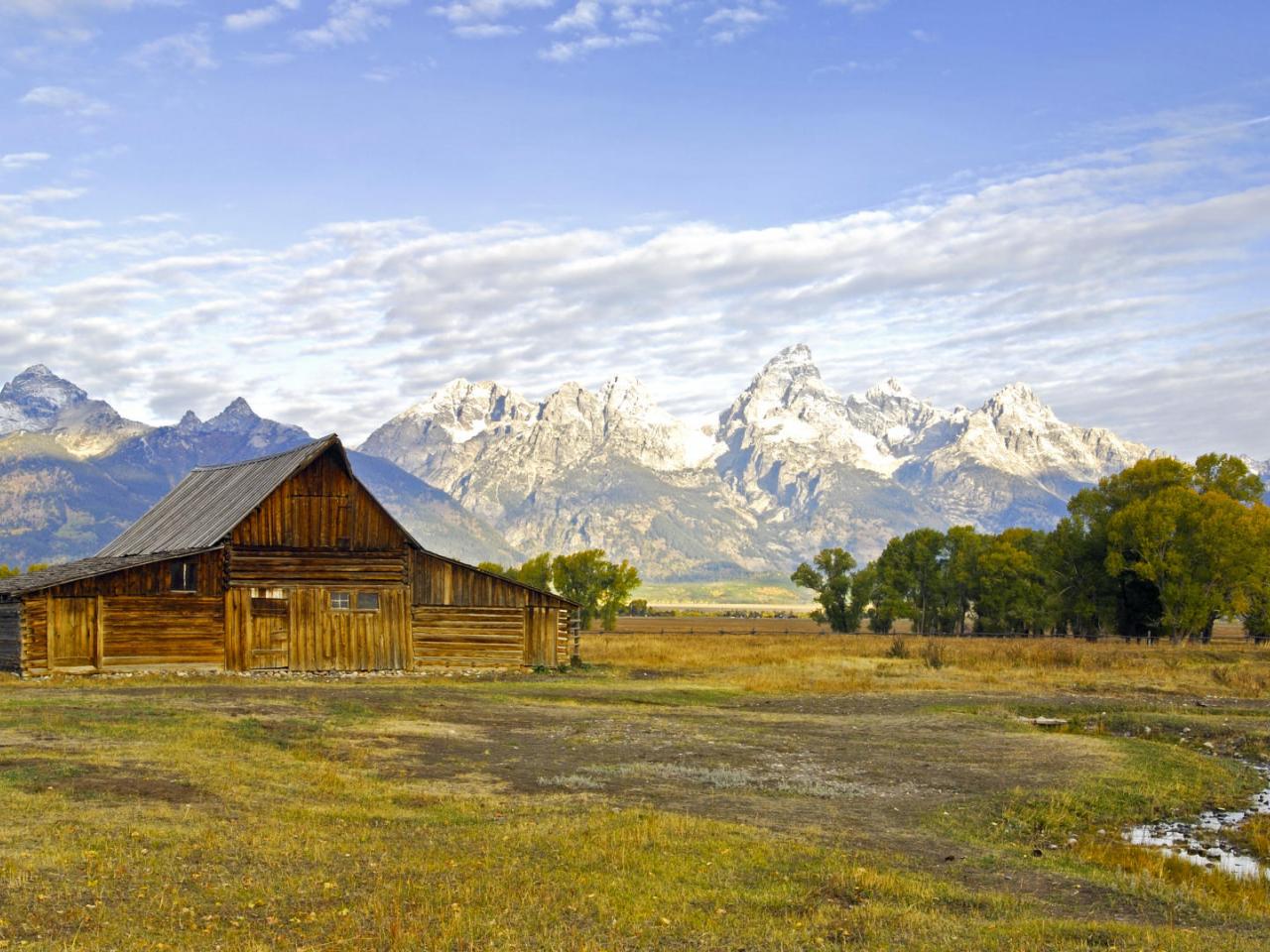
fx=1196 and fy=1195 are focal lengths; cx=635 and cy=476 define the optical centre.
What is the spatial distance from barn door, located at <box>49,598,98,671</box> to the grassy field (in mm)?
5618

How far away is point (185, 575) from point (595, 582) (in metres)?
65.2

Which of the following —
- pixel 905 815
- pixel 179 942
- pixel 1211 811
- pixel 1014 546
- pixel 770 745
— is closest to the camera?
pixel 179 942

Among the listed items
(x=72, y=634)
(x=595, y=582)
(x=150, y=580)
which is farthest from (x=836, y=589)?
(x=72, y=634)

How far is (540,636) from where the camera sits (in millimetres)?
57094

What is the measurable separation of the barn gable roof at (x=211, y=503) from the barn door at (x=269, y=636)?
3489 millimetres

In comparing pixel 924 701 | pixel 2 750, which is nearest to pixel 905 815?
pixel 2 750

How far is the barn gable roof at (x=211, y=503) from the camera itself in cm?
5222

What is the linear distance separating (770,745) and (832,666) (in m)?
33.2

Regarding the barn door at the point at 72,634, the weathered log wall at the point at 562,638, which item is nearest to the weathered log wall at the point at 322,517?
the barn door at the point at 72,634

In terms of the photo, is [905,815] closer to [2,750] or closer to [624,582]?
[2,750]

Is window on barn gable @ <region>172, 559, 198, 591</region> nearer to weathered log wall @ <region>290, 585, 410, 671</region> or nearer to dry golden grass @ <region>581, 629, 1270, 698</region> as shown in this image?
weathered log wall @ <region>290, 585, 410, 671</region>

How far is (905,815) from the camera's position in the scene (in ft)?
72.2

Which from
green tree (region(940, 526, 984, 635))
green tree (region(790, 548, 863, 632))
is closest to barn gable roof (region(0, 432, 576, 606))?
green tree (region(940, 526, 984, 635))

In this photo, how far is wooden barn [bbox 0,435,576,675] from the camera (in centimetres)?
4744
